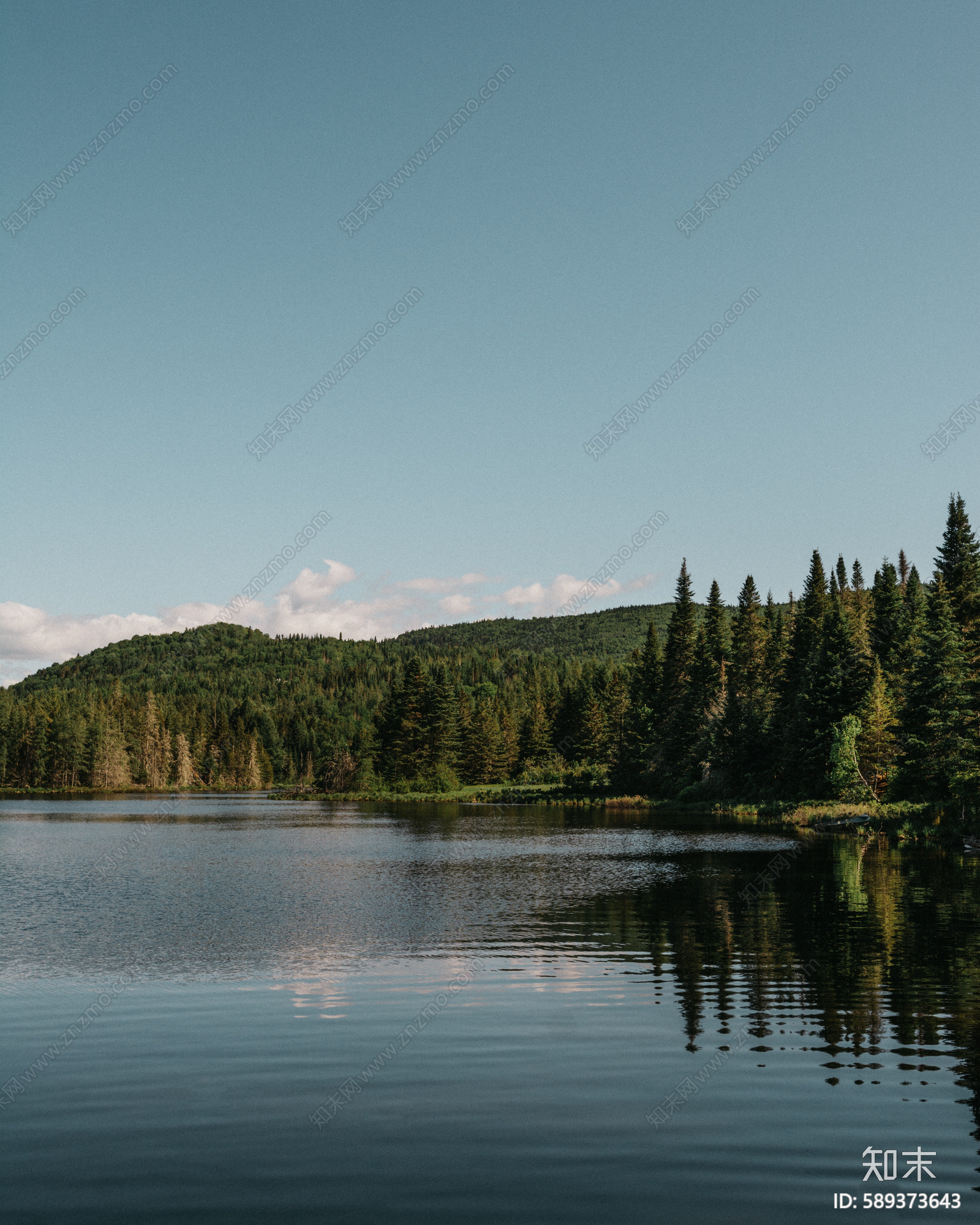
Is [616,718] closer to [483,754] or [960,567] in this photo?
[483,754]

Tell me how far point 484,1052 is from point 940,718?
48.7 meters

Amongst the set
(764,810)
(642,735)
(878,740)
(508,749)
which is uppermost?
(642,735)

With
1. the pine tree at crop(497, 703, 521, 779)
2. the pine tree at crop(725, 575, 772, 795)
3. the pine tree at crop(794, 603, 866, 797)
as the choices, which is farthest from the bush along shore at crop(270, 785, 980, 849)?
the pine tree at crop(497, 703, 521, 779)

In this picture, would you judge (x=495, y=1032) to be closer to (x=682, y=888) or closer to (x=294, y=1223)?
(x=294, y=1223)

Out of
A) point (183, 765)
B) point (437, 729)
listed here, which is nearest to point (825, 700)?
point (437, 729)

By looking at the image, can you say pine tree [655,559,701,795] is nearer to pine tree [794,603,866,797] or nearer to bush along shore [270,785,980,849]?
bush along shore [270,785,980,849]

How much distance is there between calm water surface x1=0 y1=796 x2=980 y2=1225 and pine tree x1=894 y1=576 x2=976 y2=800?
18.4 meters

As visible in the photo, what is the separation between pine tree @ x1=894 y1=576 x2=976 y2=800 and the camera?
5291cm

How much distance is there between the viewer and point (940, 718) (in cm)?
5594

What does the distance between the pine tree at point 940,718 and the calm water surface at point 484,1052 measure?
18.4 metres

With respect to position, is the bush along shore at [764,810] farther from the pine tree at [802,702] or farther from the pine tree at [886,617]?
the pine tree at [886,617]

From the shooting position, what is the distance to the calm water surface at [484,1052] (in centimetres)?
1035

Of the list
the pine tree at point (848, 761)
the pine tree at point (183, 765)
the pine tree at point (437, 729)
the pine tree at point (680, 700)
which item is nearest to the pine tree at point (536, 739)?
the pine tree at point (437, 729)

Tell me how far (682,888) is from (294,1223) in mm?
29442
